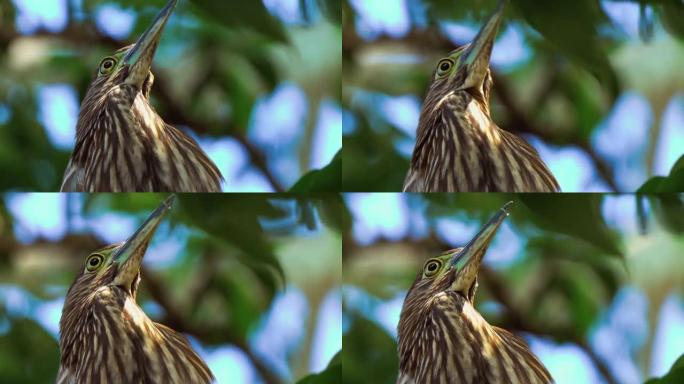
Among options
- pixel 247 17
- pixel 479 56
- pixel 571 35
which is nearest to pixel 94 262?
pixel 247 17

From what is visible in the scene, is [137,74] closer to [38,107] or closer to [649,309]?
[38,107]

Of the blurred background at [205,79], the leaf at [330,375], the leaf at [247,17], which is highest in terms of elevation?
the leaf at [247,17]

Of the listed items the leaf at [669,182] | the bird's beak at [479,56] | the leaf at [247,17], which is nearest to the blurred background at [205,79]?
→ the leaf at [247,17]

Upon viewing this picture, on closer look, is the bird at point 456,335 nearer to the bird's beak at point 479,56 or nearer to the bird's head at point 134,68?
the bird's beak at point 479,56

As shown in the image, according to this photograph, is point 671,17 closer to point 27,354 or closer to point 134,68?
point 134,68

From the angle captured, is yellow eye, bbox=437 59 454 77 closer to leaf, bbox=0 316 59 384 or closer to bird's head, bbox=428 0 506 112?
bird's head, bbox=428 0 506 112

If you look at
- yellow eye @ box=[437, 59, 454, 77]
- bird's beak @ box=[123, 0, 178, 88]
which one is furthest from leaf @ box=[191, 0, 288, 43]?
yellow eye @ box=[437, 59, 454, 77]
